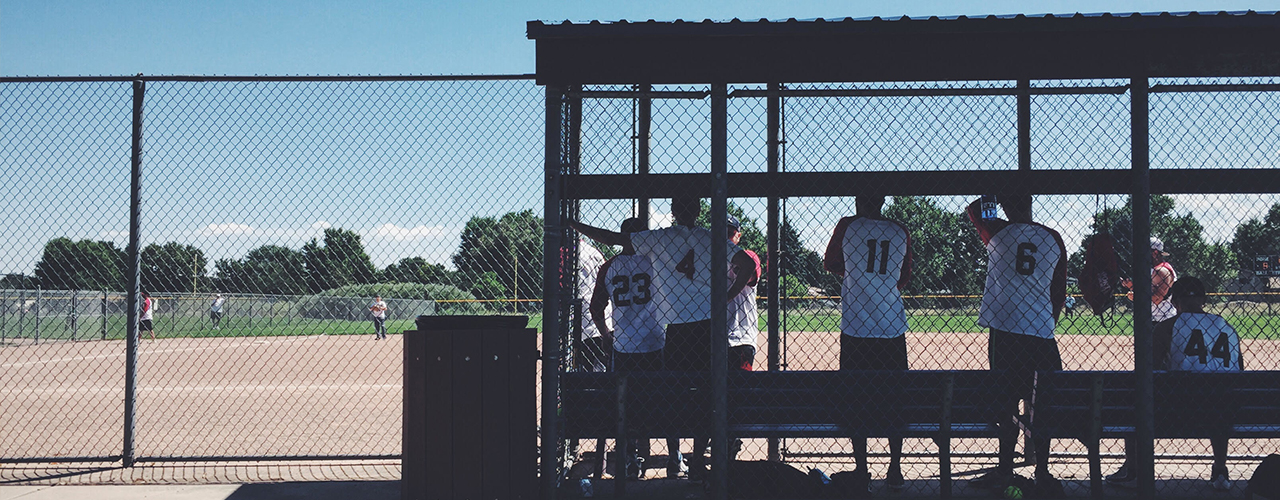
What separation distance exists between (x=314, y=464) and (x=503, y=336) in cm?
226

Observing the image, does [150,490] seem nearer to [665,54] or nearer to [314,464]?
[314,464]

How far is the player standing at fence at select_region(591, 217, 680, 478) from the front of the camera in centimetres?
522

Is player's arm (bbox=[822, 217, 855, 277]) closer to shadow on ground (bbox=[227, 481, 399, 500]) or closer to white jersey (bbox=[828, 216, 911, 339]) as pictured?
white jersey (bbox=[828, 216, 911, 339])

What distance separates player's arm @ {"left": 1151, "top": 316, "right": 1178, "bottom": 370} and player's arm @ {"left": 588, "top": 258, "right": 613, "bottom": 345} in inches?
134

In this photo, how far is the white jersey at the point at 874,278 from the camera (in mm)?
4777

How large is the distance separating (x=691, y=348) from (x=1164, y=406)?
2589mm

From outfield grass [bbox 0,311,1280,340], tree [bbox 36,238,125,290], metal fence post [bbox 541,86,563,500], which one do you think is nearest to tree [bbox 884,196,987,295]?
metal fence post [bbox 541,86,563,500]

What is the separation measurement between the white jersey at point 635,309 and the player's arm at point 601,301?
3.7 inches

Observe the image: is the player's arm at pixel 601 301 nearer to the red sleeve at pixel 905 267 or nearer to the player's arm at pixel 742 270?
the player's arm at pixel 742 270

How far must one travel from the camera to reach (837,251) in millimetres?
4906

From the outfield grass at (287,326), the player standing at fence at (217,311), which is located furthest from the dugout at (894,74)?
the player standing at fence at (217,311)

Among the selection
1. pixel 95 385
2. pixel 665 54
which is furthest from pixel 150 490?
pixel 95 385

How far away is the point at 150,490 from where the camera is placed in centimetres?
492

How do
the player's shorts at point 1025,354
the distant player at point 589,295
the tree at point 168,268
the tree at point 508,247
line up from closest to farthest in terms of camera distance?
1. the player's shorts at point 1025,354
2. the distant player at point 589,295
3. the tree at point 508,247
4. the tree at point 168,268
